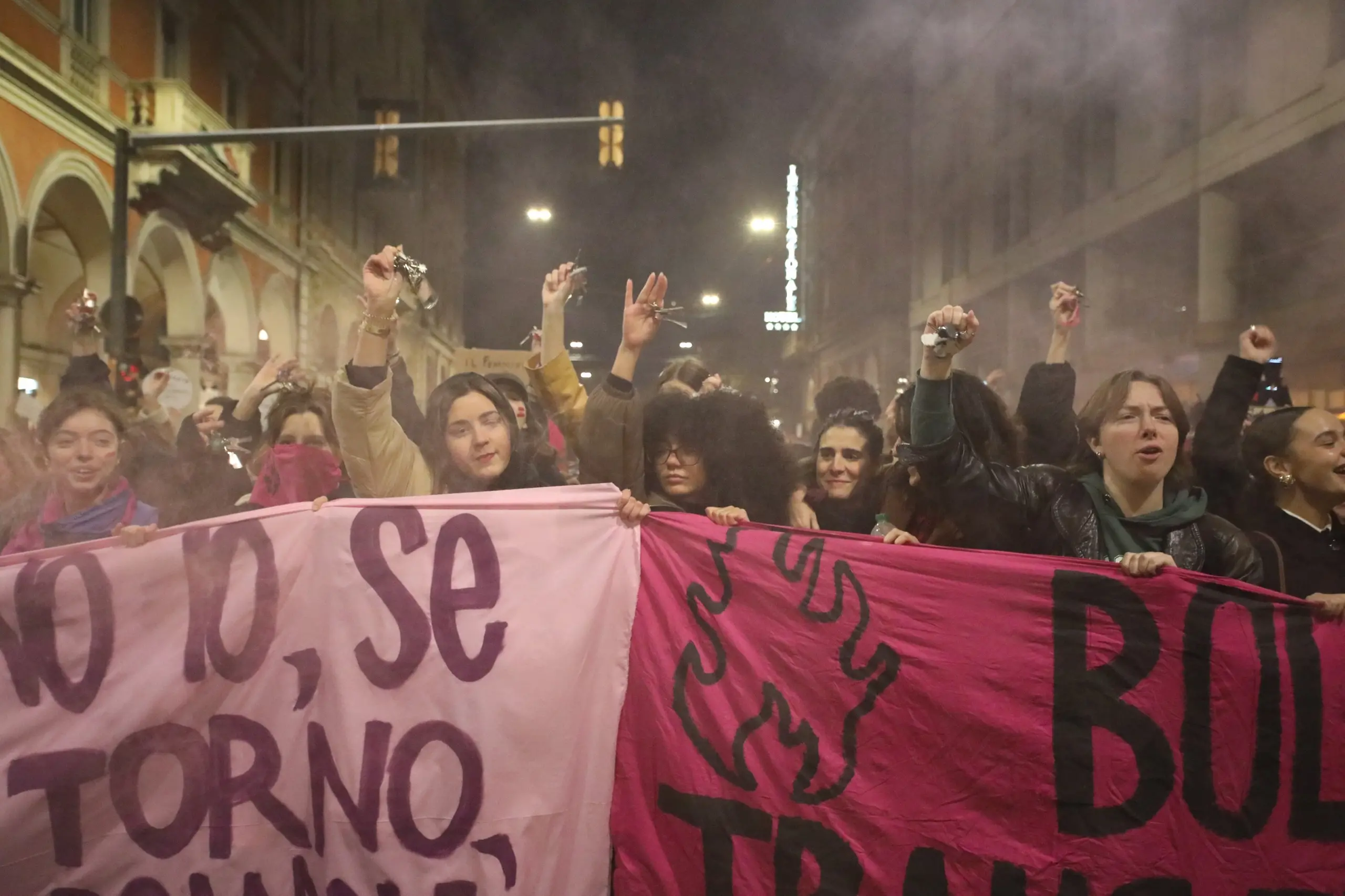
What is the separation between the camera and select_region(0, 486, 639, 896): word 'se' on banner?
2.12 m

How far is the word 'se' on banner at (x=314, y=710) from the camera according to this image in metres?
2.12

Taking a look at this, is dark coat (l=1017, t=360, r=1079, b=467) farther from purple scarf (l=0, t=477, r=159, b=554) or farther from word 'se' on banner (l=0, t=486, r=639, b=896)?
purple scarf (l=0, t=477, r=159, b=554)

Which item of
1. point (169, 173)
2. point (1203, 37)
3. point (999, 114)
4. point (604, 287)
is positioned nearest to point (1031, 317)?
point (999, 114)

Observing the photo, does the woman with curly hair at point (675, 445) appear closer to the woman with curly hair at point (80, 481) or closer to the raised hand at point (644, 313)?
the raised hand at point (644, 313)

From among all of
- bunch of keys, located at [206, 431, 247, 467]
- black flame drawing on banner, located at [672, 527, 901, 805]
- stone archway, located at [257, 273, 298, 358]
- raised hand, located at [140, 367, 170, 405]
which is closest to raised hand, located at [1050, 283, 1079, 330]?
black flame drawing on banner, located at [672, 527, 901, 805]

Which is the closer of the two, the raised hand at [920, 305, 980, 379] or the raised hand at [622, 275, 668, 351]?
the raised hand at [920, 305, 980, 379]

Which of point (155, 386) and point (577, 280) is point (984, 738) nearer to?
→ point (577, 280)

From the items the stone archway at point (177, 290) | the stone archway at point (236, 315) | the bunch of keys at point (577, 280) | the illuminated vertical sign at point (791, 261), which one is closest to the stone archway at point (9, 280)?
the stone archway at point (177, 290)

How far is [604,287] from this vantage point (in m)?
15.2

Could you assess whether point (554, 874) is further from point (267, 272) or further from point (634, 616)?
point (267, 272)

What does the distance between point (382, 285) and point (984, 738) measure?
6.13 feet

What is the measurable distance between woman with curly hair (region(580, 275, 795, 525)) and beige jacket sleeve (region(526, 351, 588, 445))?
0.19 meters

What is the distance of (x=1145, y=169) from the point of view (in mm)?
9469

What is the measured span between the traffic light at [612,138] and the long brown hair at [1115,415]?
535 centimetres
